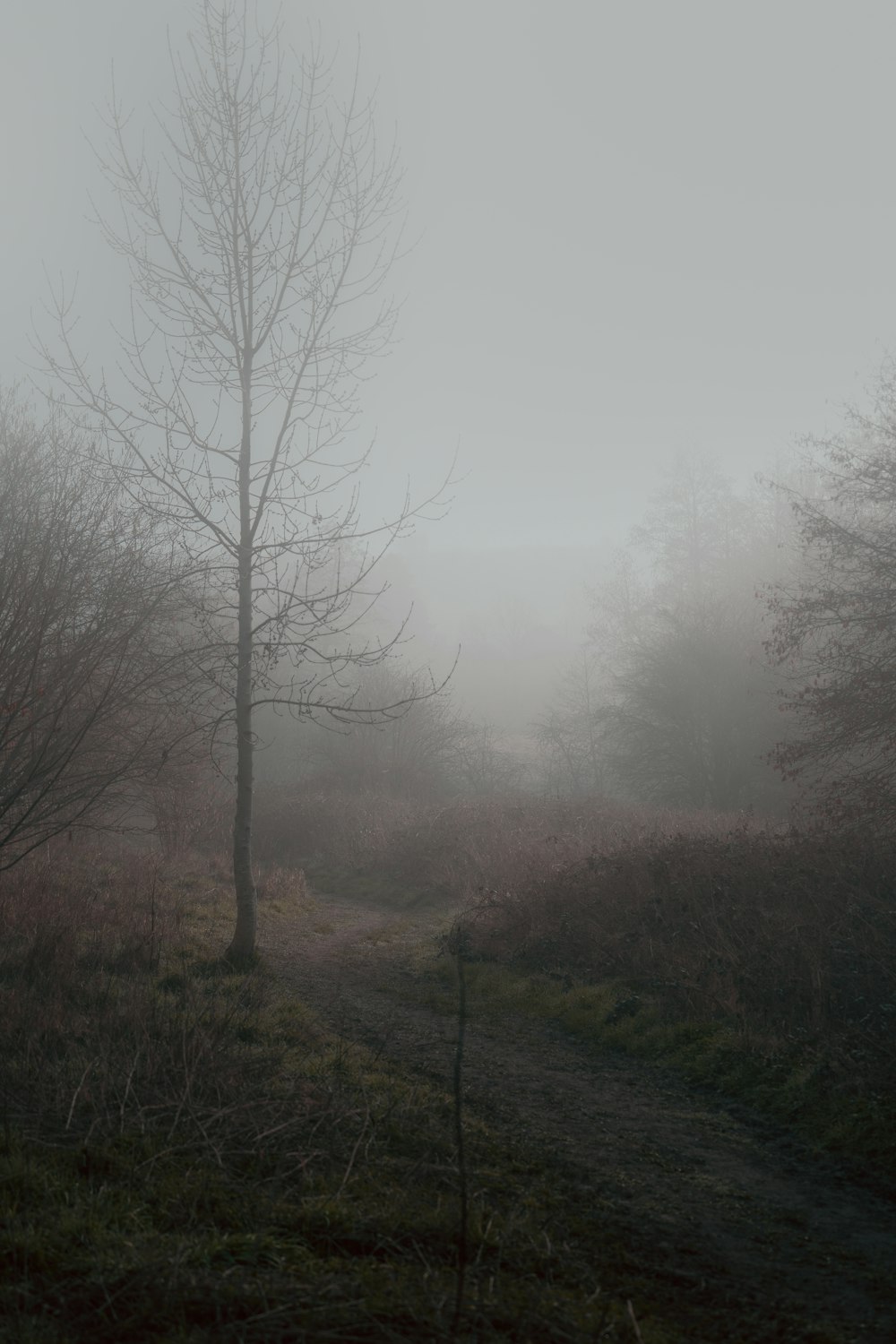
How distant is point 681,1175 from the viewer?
514 centimetres

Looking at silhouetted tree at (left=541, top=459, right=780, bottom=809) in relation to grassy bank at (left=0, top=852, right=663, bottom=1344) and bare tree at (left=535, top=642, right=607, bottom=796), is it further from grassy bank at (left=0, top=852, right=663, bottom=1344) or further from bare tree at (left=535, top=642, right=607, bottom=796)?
grassy bank at (left=0, top=852, right=663, bottom=1344)

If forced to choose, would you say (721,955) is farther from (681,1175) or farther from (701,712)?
(701,712)

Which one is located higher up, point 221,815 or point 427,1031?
point 221,815

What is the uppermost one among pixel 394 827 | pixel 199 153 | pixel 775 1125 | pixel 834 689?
pixel 199 153

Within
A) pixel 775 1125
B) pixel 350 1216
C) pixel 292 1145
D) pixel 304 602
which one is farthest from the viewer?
pixel 304 602

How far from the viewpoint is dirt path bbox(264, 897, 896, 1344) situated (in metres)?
3.79

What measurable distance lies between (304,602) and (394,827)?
12.7m

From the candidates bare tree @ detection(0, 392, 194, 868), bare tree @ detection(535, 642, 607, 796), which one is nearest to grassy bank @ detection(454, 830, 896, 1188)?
bare tree @ detection(0, 392, 194, 868)

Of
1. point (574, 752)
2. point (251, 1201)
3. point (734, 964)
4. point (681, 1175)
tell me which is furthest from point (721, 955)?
point (574, 752)

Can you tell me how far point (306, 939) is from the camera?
12.7 meters

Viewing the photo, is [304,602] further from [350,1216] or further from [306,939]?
[350,1216]

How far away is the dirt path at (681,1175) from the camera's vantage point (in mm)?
3785

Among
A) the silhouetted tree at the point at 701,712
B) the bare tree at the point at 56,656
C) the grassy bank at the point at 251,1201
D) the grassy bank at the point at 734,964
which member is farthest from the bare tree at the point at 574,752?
the grassy bank at the point at 251,1201

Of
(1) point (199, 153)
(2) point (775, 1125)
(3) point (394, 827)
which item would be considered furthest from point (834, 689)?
(3) point (394, 827)
